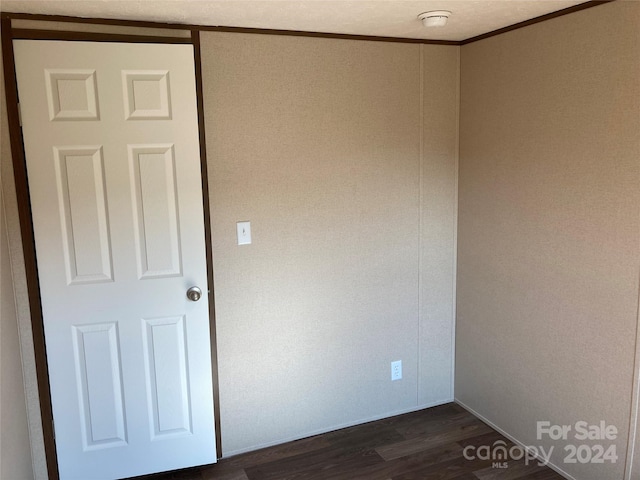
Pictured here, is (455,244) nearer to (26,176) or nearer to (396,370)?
(396,370)

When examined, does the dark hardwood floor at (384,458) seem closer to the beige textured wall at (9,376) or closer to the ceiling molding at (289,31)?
the beige textured wall at (9,376)

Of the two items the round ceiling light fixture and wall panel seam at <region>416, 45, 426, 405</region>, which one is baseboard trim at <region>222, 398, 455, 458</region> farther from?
the round ceiling light fixture

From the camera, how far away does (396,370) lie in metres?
3.09

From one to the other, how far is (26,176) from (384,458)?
2221 mm

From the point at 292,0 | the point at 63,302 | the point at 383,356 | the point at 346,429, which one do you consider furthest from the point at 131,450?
the point at 292,0

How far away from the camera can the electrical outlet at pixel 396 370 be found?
3.08 m

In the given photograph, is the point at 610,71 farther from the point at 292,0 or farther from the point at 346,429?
the point at 346,429

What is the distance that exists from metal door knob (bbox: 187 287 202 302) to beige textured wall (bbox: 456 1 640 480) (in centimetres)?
160

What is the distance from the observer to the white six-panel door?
219cm

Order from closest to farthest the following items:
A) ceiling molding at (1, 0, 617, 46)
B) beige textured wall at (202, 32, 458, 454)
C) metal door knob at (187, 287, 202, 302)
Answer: ceiling molding at (1, 0, 617, 46) < metal door knob at (187, 287, 202, 302) < beige textured wall at (202, 32, 458, 454)

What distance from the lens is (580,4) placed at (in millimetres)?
2180

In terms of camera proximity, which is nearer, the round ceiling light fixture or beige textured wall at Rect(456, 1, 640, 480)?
beige textured wall at Rect(456, 1, 640, 480)

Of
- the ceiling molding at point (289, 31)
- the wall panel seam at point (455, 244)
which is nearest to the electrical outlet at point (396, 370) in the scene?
the wall panel seam at point (455, 244)

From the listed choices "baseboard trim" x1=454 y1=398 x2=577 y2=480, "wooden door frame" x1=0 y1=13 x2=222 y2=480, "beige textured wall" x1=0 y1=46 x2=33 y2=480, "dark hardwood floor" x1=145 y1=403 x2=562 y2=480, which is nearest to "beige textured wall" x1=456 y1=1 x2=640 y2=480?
"baseboard trim" x1=454 y1=398 x2=577 y2=480
